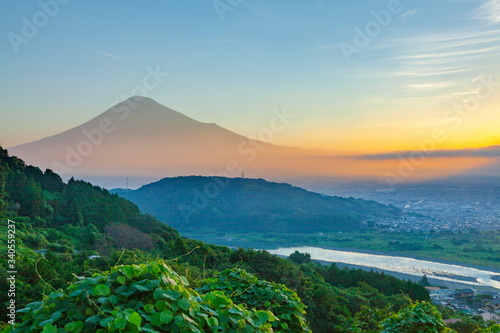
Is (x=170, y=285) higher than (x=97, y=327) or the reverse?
higher

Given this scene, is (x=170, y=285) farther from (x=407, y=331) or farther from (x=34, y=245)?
(x=34, y=245)

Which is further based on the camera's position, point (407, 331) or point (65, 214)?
point (65, 214)

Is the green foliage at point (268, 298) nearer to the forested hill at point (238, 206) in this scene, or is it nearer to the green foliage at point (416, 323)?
the green foliage at point (416, 323)

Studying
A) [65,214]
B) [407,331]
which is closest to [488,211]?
[65,214]

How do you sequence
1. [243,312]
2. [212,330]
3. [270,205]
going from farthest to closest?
[270,205], [243,312], [212,330]

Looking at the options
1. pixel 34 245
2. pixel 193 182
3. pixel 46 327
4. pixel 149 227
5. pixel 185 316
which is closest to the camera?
pixel 46 327

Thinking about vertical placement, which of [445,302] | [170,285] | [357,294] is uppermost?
[170,285]

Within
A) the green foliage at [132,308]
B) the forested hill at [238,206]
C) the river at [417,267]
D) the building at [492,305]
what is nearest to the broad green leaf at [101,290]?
the green foliage at [132,308]
